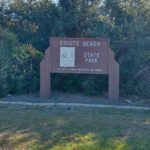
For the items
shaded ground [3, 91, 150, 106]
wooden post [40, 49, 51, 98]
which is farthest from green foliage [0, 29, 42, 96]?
wooden post [40, 49, 51, 98]

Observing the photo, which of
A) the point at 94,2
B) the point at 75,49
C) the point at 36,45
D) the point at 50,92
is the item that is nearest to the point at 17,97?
the point at 50,92

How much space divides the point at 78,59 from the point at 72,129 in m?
4.02

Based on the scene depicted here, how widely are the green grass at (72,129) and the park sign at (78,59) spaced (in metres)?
1.76

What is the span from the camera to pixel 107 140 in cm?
736

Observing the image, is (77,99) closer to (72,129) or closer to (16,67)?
(16,67)

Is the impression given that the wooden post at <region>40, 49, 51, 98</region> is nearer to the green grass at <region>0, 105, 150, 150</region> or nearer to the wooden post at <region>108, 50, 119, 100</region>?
the wooden post at <region>108, 50, 119, 100</region>

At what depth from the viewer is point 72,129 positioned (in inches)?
318

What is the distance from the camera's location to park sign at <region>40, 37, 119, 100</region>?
11739mm

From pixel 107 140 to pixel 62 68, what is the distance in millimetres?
4746

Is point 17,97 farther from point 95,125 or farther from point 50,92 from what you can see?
point 95,125

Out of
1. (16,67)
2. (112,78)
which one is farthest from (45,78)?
(112,78)

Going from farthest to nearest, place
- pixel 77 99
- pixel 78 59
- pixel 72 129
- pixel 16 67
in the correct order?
Answer: pixel 16 67, pixel 78 59, pixel 77 99, pixel 72 129

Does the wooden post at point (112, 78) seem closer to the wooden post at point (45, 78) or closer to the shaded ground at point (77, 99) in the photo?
the shaded ground at point (77, 99)

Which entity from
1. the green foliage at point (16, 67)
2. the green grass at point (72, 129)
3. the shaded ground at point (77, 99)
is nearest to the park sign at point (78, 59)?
the shaded ground at point (77, 99)
